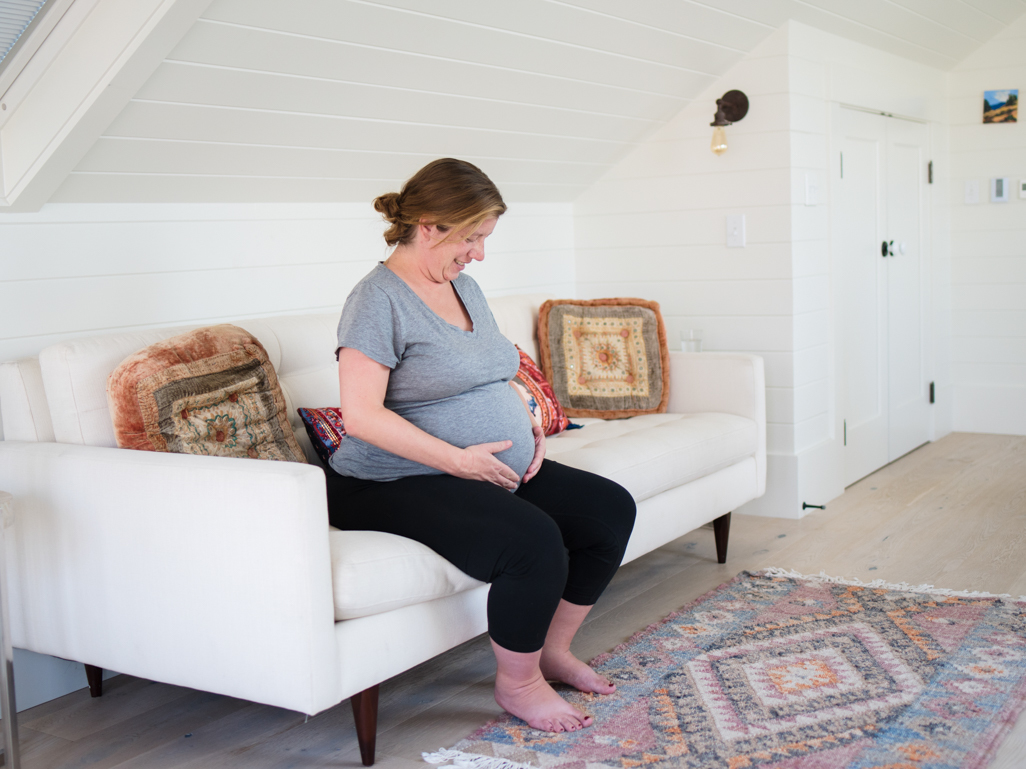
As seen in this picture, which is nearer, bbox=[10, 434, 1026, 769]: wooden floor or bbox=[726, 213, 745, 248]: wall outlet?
bbox=[10, 434, 1026, 769]: wooden floor

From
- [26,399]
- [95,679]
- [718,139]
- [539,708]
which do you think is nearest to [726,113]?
[718,139]

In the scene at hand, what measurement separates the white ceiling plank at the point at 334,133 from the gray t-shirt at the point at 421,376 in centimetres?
65

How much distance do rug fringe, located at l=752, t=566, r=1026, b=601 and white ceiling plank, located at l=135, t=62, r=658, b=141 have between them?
1536mm

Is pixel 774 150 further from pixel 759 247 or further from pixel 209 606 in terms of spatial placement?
pixel 209 606

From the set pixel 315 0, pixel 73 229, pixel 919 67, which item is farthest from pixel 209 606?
pixel 919 67

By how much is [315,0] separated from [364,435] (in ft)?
3.11

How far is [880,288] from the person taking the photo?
405 centimetres

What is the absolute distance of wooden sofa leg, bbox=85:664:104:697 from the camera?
2160mm

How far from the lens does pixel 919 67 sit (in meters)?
4.29

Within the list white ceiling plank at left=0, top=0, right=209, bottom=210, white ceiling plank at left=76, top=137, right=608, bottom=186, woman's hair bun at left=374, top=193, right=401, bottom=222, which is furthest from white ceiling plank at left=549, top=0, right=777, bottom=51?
white ceiling plank at left=0, top=0, right=209, bottom=210

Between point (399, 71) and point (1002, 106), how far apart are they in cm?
326

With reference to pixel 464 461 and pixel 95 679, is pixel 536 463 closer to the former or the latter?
pixel 464 461

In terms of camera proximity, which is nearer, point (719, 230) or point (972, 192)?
point (719, 230)

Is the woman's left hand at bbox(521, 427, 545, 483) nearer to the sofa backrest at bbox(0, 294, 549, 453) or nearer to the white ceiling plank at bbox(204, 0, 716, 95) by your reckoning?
the sofa backrest at bbox(0, 294, 549, 453)
